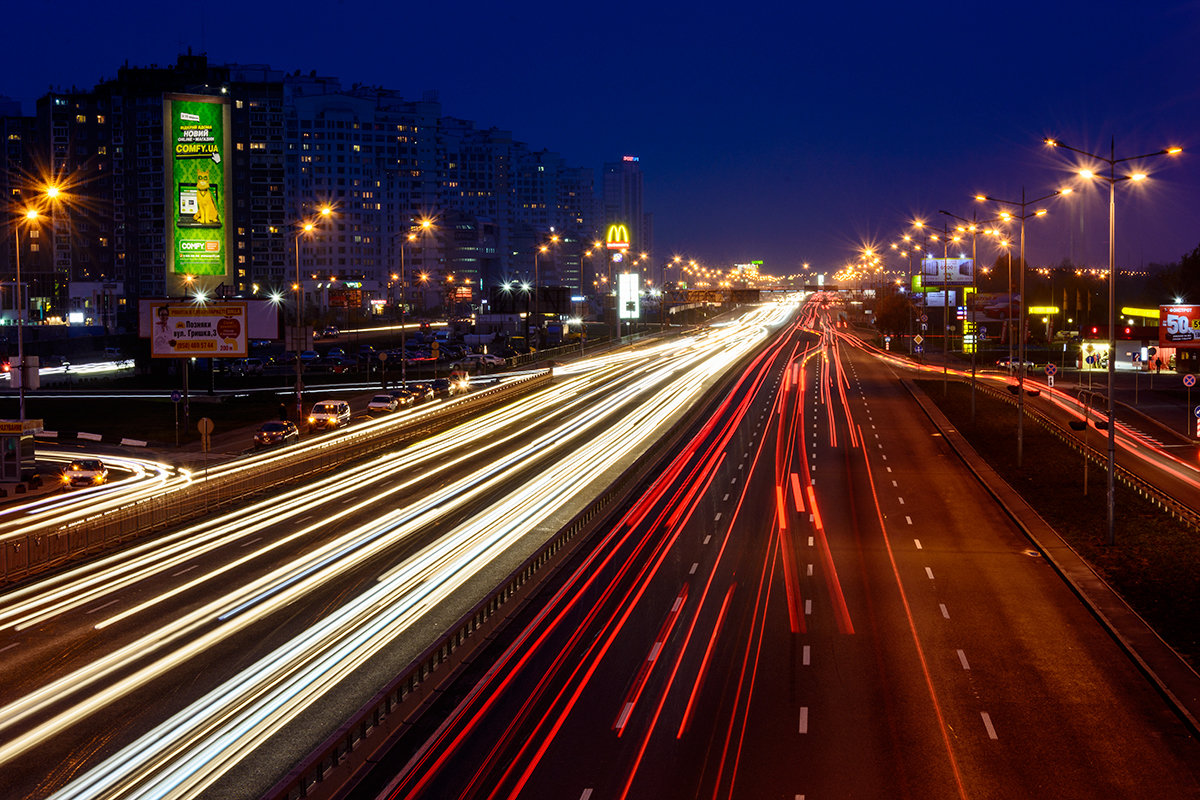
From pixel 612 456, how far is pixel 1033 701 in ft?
87.3

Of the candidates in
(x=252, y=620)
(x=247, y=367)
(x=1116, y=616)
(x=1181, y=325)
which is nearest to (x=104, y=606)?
(x=252, y=620)

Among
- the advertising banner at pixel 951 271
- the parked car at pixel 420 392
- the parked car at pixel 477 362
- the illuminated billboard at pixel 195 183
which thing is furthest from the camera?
the advertising banner at pixel 951 271

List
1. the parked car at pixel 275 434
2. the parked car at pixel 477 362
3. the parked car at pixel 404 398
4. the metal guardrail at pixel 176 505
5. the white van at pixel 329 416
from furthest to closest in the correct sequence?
1. the parked car at pixel 477 362
2. the parked car at pixel 404 398
3. the white van at pixel 329 416
4. the parked car at pixel 275 434
5. the metal guardrail at pixel 176 505

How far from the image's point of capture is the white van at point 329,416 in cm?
5100

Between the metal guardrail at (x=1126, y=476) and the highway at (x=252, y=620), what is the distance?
17.8 metres

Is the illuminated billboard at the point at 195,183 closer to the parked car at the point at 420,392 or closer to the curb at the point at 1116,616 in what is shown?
the parked car at the point at 420,392

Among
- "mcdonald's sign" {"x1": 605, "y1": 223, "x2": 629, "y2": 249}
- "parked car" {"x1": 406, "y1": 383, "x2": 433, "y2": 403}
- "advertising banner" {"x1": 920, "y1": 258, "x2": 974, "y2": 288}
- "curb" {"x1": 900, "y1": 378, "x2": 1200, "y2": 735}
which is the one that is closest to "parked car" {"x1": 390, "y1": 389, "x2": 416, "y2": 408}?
"parked car" {"x1": 406, "y1": 383, "x2": 433, "y2": 403}

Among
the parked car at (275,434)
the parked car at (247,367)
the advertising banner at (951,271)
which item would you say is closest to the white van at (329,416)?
the parked car at (275,434)

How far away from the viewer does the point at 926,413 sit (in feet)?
188

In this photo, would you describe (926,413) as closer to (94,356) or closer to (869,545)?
(869,545)

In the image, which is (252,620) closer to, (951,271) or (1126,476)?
(1126,476)

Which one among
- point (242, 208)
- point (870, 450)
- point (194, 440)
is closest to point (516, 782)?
point (870, 450)

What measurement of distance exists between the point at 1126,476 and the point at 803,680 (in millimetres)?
25558

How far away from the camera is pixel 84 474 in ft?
123
